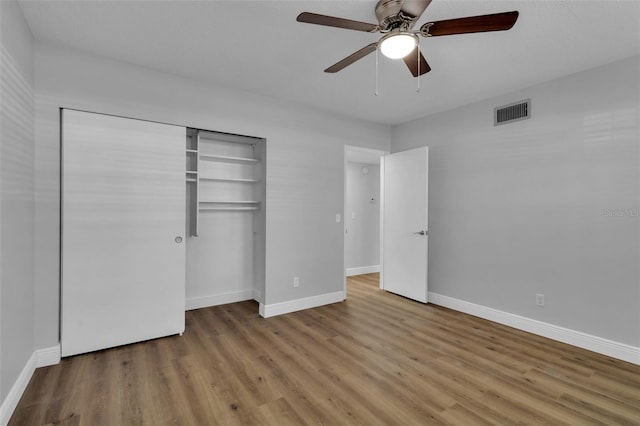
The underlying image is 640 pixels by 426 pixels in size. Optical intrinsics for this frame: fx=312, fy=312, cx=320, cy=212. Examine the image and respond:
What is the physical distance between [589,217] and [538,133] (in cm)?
96

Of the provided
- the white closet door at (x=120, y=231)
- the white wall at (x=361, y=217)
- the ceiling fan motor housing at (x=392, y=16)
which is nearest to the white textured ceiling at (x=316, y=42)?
the ceiling fan motor housing at (x=392, y=16)

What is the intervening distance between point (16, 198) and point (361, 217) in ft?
16.3

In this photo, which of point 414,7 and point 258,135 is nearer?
point 414,7

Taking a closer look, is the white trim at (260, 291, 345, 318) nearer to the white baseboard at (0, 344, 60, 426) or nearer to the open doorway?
the open doorway

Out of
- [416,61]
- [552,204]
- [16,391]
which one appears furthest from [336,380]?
[552,204]

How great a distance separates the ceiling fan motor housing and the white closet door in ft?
7.12

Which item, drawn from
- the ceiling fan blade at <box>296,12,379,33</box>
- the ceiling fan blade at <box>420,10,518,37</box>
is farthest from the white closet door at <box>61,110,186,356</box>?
the ceiling fan blade at <box>420,10,518,37</box>

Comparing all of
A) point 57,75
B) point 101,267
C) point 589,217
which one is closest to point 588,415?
point 589,217

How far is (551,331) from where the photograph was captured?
3.10 metres

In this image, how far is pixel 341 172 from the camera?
4285mm

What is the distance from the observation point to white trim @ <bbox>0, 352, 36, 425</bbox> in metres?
1.81

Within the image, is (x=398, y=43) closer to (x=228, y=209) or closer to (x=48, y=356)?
(x=228, y=209)

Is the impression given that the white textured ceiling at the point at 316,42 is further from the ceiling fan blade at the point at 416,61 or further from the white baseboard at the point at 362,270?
the white baseboard at the point at 362,270

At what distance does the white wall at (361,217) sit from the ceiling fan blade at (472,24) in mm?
4172
